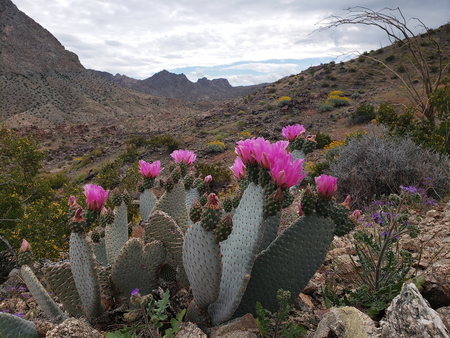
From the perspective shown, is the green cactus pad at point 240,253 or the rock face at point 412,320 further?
the green cactus pad at point 240,253

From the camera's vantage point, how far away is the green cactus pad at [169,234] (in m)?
2.04

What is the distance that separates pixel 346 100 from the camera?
18.5 metres

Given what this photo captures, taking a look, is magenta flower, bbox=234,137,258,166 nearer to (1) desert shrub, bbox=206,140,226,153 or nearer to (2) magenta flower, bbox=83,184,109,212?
(2) magenta flower, bbox=83,184,109,212

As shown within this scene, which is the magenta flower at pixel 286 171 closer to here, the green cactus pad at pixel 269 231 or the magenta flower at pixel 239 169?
the green cactus pad at pixel 269 231

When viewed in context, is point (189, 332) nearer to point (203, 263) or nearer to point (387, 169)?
point (203, 263)

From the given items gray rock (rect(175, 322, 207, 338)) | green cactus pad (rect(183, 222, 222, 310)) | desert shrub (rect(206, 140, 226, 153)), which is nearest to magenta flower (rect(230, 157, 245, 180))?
green cactus pad (rect(183, 222, 222, 310))

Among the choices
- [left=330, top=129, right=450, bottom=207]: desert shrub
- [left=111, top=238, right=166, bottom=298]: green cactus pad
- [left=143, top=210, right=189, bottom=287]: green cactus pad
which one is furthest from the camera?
[left=330, top=129, right=450, bottom=207]: desert shrub

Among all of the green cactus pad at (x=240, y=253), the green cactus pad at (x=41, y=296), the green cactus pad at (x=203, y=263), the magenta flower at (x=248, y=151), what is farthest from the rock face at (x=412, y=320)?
the green cactus pad at (x=41, y=296)

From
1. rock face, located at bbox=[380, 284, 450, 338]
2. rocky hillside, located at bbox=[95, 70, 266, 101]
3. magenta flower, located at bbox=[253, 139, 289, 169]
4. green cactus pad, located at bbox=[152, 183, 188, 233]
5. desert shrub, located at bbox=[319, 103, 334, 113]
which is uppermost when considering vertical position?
rocky hillside, located at bbox=[95, 70, 266, 101]

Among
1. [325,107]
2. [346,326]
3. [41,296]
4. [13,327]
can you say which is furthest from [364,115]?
[13,327]

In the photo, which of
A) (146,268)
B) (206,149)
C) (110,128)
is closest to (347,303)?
(146,268)

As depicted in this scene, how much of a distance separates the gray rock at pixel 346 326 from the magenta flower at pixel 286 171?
663 millimetres

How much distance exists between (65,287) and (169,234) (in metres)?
0.78

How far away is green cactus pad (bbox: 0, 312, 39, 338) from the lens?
1.45 meters
